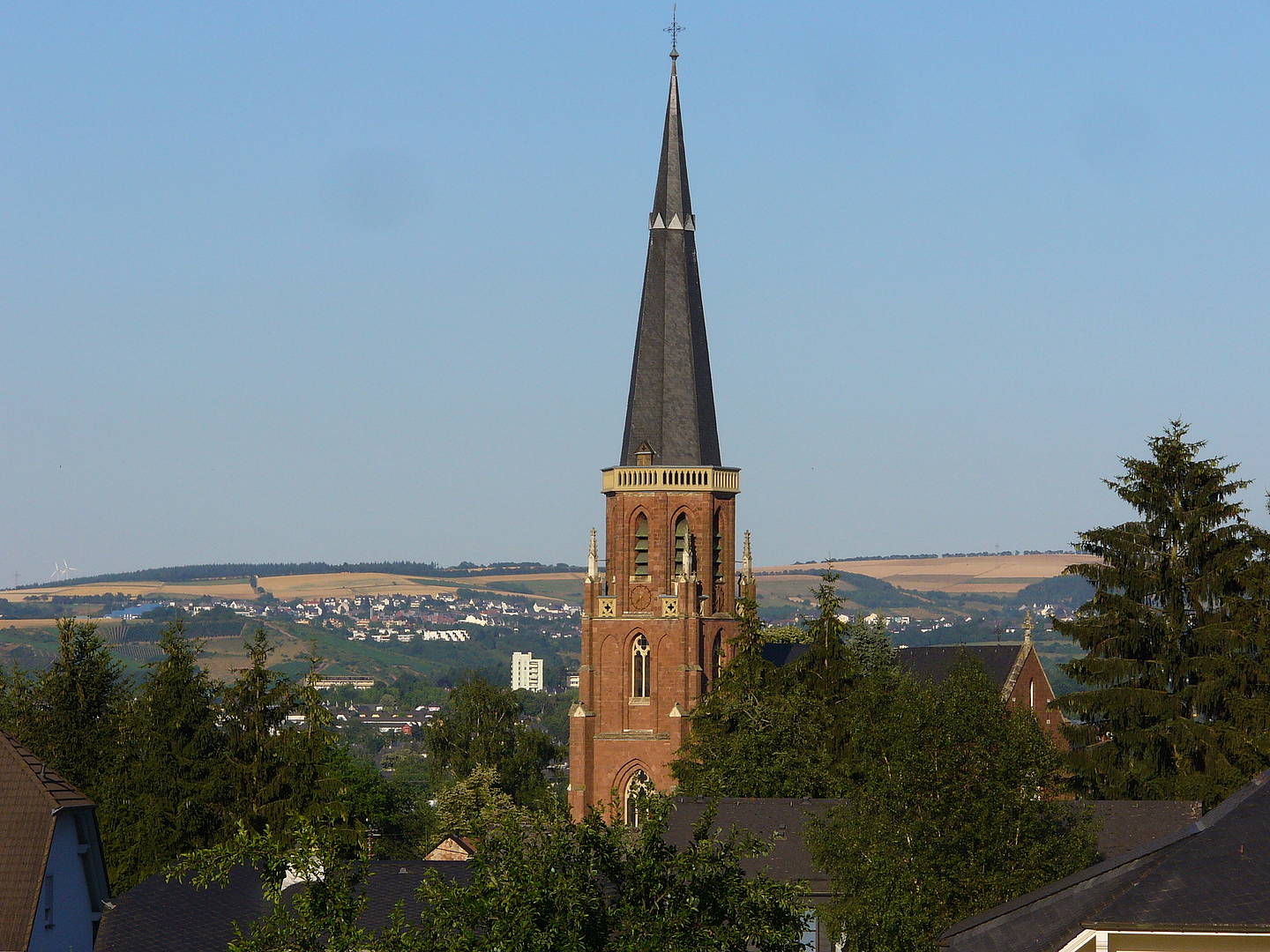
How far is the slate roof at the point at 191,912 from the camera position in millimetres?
39469

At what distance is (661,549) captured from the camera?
8969cm

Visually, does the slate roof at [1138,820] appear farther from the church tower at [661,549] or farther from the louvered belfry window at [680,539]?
the louvered belfry window at [680,539]

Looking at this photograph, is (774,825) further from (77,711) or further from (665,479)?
(665,479)

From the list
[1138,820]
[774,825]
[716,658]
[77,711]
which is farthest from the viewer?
[716,658]

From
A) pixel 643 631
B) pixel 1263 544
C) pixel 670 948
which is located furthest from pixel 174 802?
pixel 670 948

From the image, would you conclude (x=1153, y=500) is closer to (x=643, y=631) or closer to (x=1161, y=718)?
(x=1161, y=718)

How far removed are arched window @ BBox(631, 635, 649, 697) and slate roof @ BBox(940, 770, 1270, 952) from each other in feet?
185

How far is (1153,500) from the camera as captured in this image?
5706 cm

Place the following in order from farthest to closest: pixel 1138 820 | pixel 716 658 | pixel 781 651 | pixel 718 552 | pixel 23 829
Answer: pixel 781 651, pixel 718 552, pixel 716 658, pixel 1138 820, pixel 23 829

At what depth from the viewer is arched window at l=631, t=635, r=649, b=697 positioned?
88.9 m

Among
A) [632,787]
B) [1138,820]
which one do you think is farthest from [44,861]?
[632,787]

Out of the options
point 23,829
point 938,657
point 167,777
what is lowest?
point 167,777

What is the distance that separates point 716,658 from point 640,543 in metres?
5.66

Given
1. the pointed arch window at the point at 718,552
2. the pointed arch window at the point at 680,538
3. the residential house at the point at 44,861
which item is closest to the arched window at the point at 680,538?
the pointed arch window at the point at 680,538
